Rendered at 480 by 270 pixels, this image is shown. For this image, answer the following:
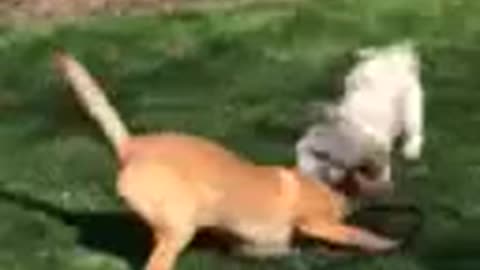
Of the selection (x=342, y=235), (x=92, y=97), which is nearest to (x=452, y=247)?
(x=342, y=235)

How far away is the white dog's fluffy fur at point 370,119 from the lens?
3.07 metres

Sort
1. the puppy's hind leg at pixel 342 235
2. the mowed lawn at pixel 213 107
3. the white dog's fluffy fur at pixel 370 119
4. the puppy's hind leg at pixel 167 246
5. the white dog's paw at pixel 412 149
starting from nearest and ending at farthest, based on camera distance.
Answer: the puppy's hind leg at pixel 167 246 → the puppy's hind leg at pixel 342 235 → the mowed lawn at pixel 213 107 → the white dog's fluffy fur at pixel 370 119 → the white dog's paw at pixel 412 149

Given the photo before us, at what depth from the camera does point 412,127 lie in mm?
3379

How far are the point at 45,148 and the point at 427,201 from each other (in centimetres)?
82

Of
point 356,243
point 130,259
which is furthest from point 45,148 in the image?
point 356,243

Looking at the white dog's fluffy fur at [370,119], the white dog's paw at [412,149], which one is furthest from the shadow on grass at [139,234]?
the white dog's paw at [412,149]

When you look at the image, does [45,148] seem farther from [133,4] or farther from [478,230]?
[133,4]

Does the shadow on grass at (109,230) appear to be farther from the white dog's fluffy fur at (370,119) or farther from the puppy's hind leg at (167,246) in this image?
the white dog's fluffy fur at (370,119)

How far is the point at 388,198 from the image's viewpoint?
3148mm

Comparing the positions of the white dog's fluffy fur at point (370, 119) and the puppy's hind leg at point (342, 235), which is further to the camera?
the white dog's fluffy fur at point (370, 119)

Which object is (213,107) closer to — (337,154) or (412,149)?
(412,149)

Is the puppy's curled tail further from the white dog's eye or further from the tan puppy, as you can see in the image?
the white dog's eye

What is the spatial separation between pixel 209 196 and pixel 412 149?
739mm

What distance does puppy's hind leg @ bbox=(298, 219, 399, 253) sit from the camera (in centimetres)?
285
